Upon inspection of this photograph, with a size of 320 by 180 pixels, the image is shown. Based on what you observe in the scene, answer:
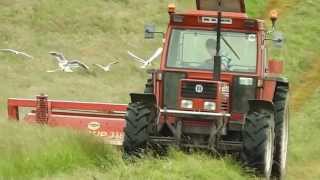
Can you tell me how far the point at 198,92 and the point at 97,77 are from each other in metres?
12.7

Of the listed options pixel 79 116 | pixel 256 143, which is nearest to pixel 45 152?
pixel 256 143

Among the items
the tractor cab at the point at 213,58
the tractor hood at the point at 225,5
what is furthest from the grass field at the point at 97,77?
the tractor hood at the point at 225,5

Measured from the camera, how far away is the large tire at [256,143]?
9.91 metres

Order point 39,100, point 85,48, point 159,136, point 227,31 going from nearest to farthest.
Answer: point 159,136 → point 227,31 → point 39,100 → point 85,48

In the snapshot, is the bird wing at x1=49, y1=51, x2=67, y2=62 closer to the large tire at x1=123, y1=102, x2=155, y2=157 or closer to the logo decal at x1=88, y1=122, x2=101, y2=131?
the logo decal at x1=88, y1=122, x2=101, y2=131

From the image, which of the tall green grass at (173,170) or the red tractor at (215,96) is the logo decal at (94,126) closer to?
the red tractor at (215,96)

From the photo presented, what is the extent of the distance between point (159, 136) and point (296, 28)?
17795mm

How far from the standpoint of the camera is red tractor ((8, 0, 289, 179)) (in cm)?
1021

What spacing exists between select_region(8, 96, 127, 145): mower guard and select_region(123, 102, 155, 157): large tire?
1.91 metres

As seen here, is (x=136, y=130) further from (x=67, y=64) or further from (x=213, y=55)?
(x=67, y=64)

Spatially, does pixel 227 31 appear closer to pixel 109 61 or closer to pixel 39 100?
pixel 39 100

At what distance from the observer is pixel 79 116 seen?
13.0m

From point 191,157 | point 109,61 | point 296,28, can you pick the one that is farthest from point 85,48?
point 191,157

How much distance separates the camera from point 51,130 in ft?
36.3
